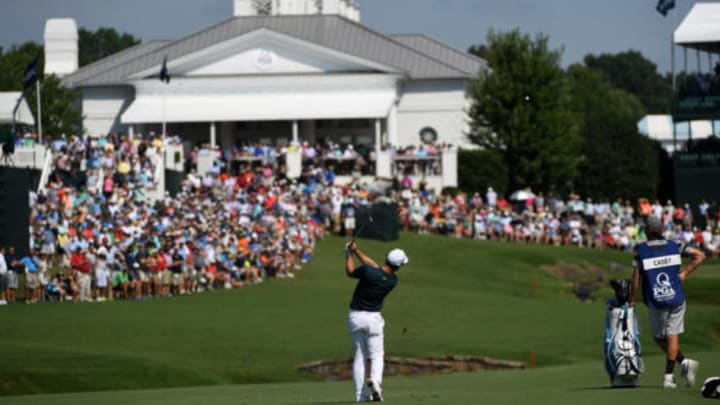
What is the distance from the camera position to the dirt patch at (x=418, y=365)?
28.9 m

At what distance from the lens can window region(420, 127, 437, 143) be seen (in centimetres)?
8244

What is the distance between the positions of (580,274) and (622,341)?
1424 inches

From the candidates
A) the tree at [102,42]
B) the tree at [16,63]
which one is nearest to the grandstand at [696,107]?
the tree at [16,63]

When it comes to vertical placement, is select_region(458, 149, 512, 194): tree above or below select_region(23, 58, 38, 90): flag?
below

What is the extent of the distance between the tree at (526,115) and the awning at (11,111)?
25.6 meters

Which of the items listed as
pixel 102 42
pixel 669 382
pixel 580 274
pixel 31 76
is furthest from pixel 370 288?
pixel 102 42

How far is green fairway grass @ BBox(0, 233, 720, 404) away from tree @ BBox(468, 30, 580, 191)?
2492cm

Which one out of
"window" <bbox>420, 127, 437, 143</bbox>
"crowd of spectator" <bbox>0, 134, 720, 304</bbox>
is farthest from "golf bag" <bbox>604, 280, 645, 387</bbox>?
"window" <bbox>420, 127, 437, 143</bbox>

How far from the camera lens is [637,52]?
610 feet

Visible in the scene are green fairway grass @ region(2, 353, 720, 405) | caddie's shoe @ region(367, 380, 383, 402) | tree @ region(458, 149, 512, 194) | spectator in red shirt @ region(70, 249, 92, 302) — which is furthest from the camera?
tree @ region(458, 149, 512, 194)

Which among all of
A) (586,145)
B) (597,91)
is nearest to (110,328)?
(586,145)

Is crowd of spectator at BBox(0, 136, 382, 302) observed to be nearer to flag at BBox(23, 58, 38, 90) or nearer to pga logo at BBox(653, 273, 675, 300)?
flag at BBox(23, 58, 38, 90)

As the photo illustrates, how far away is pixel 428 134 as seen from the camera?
82812 mm

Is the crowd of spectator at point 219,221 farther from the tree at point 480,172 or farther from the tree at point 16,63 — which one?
the tree at point 16,63
